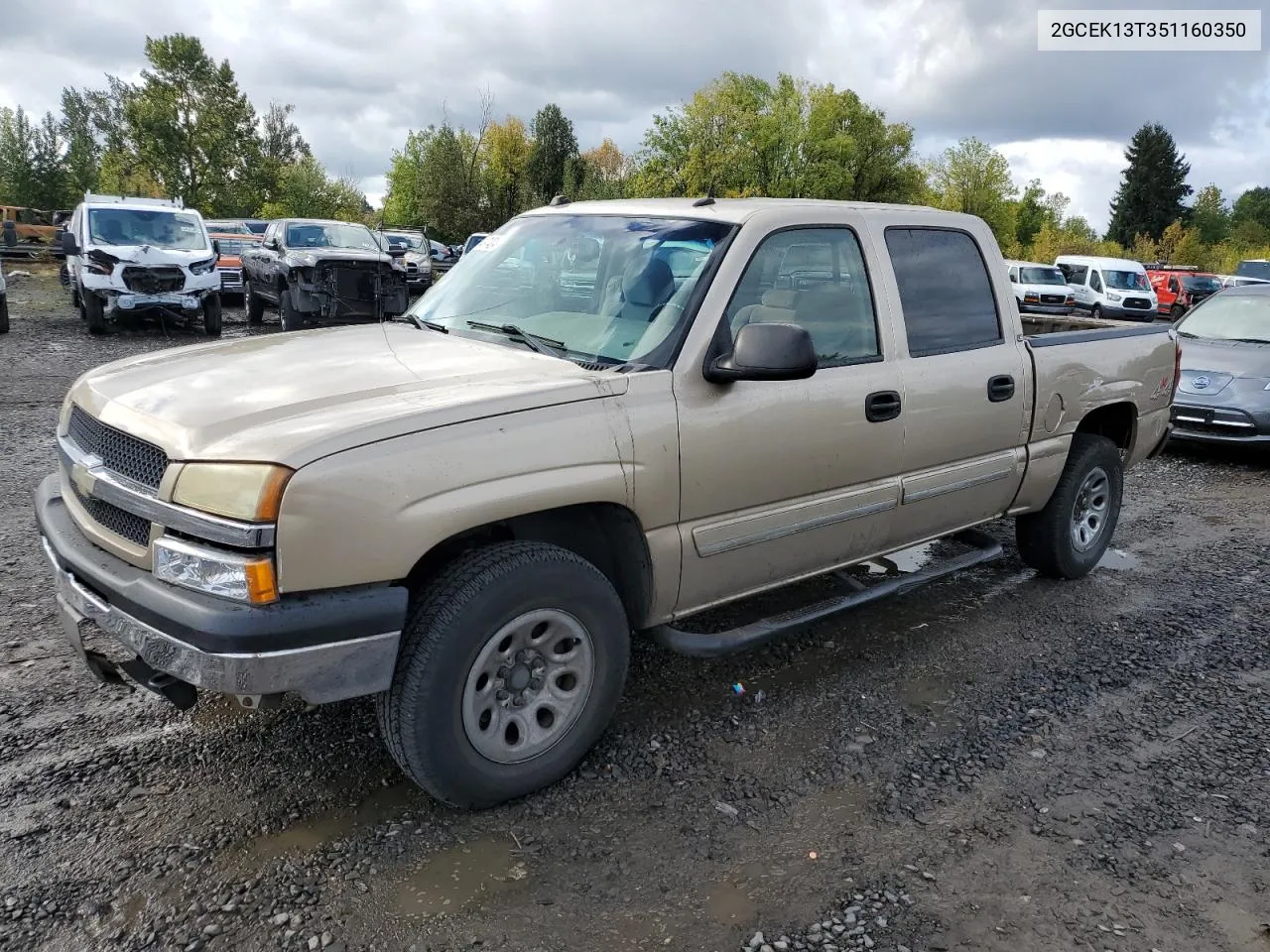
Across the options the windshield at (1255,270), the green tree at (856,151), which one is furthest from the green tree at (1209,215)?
the windshield at (1255,270)

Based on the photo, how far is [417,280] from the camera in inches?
871

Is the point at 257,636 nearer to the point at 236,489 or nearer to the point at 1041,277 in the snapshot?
the point at 236,489

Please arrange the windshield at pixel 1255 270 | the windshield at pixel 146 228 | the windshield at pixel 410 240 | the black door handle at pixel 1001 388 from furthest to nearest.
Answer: the windshield at pixel 1255 270, the windshield at pixel 410 240, the windshield at pixel 146 228, the black door handle at pixel 1001 388

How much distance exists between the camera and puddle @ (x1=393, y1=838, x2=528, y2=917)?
256 centimetres

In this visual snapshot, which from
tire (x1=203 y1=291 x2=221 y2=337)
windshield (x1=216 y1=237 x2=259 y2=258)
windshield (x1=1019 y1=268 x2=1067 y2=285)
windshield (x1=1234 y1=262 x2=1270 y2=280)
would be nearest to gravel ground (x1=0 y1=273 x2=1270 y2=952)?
tire (x1=203 y1=291 x2=221 y2=337)

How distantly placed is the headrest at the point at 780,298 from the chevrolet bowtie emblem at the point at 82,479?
232 centimetres

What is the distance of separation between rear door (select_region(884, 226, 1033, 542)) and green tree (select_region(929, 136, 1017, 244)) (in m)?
69.4

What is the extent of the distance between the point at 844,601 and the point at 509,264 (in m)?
2.01

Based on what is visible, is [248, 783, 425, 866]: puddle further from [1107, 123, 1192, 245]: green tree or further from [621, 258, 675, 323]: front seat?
[1107, 123, 1192, 245]: green tree

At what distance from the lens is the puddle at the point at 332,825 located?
277 centimetres

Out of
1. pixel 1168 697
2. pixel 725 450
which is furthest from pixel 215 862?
pixel 1168 697

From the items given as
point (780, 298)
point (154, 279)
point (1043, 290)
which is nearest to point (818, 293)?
point (780, 298)

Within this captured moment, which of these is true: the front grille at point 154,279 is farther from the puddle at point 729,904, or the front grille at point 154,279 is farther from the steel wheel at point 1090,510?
the puddle at point 729,904

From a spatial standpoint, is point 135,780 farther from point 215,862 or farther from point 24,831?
point 215,862
